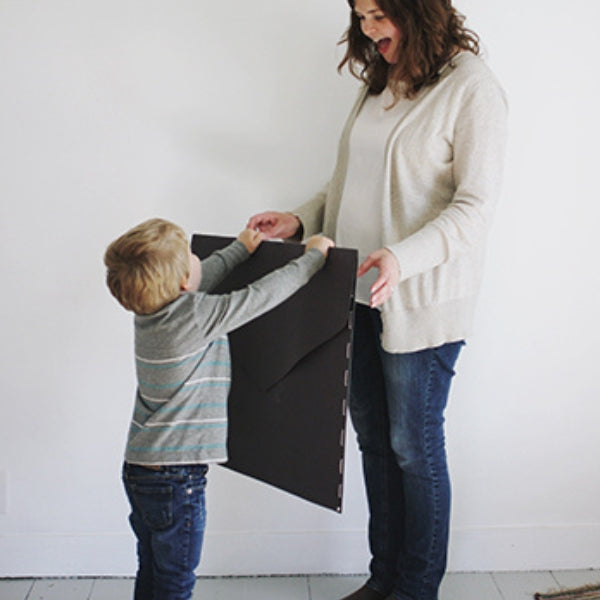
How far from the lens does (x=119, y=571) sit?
1970 millimetres

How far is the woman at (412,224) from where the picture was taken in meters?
1.41

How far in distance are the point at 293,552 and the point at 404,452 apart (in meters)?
0.54

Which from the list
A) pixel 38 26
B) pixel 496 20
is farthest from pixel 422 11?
pixel 38 26

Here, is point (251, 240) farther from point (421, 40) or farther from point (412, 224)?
point (421, 40)

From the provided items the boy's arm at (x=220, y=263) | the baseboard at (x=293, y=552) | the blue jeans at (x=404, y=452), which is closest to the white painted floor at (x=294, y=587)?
the baseboard at (x=293, y=552)

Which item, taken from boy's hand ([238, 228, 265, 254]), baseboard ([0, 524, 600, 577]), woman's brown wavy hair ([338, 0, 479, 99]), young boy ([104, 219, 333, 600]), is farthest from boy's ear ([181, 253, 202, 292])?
baseboard ([0, 524, 600, 577])

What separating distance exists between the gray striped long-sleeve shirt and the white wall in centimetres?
50

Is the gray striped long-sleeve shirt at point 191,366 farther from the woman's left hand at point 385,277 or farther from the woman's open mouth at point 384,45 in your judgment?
the woman's open mouth at point 384,45

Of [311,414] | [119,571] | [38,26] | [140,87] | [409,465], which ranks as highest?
[38,26]

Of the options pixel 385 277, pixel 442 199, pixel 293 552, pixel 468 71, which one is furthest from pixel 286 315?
pixel 293 552

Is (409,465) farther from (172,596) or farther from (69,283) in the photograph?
(69,283)

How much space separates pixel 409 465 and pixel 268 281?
1.74ft

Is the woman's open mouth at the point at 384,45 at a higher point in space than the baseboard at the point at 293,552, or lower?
higher

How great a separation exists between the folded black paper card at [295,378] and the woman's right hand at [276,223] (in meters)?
0.14
